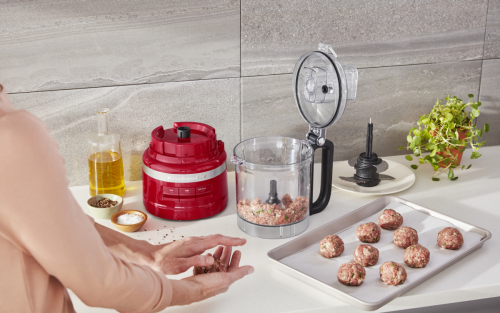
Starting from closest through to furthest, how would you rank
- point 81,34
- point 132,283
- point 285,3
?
point 132,283
point 81,34
point 285,3

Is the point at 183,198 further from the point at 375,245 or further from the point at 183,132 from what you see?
the point at 375,245

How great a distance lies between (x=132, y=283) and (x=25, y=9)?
92cm

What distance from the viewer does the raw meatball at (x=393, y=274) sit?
3.51 ft

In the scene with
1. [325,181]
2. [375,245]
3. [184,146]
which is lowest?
[375,245]

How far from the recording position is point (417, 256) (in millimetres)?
1140

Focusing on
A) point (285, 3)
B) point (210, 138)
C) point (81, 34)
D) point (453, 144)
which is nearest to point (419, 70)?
point (453, 144)

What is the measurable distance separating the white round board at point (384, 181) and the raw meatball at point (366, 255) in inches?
14.9

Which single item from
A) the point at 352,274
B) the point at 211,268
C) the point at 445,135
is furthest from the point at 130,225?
the point at 445,135

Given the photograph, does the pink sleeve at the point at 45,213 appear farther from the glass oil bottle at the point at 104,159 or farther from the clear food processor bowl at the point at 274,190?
the glass oil bottle at the point at 104,159

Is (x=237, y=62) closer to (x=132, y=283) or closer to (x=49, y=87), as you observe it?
(x=49, y=87)

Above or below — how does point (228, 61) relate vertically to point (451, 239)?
above

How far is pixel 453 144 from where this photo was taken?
162cm

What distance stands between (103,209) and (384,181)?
2.73 feet

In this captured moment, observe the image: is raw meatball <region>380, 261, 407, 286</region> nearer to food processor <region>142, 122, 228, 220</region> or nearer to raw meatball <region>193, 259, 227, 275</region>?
raw meatball <region>193, 259, 227, 275</region>
